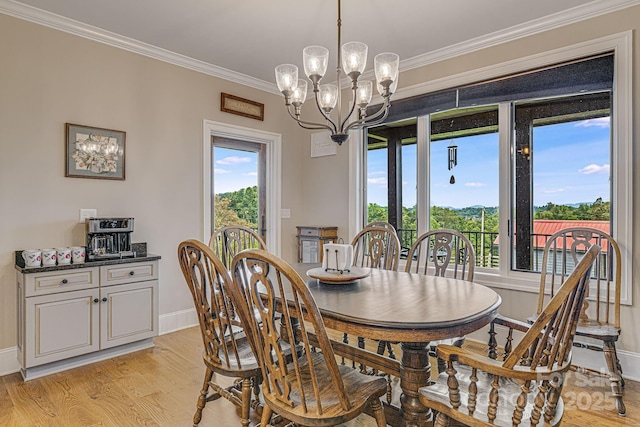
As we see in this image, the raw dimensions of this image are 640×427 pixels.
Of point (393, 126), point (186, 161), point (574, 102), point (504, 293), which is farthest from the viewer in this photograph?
point (393, 126)

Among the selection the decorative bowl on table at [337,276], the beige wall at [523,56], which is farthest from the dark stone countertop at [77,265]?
the beige wall at [523,56]

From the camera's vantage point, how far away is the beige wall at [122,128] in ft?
8.89

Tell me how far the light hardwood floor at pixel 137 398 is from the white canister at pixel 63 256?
0.81m

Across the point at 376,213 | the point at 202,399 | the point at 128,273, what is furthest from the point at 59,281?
the point at 376,213

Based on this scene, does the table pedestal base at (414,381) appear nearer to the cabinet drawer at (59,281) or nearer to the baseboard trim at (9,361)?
the cabinet drawer at (59,281)

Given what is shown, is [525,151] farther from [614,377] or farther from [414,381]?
[414,381]

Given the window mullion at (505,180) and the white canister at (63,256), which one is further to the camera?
the window mullion at (505,180)

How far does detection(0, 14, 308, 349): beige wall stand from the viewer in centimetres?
273

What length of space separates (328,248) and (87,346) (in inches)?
80.2

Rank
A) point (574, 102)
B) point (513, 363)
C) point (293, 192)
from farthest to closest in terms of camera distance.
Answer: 1. point (293, 192)
2. point (574, 102)
3. point (513, 363)

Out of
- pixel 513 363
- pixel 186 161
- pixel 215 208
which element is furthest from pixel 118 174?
pixel 513 363

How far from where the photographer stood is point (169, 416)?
2111 millimetres

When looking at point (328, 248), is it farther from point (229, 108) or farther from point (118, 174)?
point (229, 108)

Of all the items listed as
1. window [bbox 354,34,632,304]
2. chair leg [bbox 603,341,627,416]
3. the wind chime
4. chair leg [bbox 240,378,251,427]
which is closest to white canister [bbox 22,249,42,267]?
chair leg [bbox 240,378,251,427]
